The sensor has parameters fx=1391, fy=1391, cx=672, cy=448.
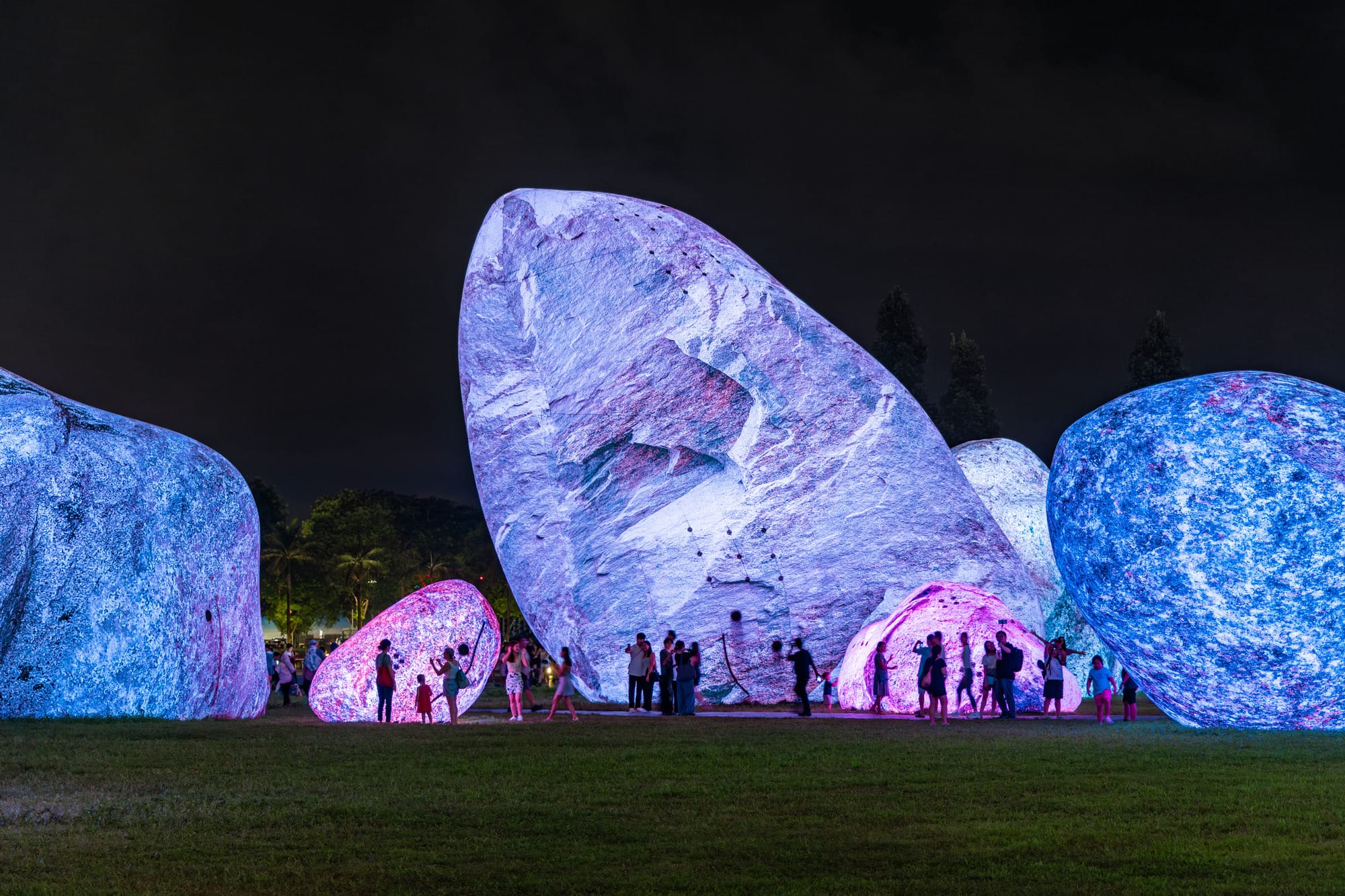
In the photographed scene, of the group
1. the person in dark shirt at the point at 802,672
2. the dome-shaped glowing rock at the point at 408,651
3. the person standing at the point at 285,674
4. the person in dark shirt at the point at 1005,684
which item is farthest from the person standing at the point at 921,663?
the person standing at the point at 285,674

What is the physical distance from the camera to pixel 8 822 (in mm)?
11742

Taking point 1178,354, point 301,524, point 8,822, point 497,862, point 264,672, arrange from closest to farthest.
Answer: point 497,862, point 8,822, point 264,672, point 1178,354, point 301,524

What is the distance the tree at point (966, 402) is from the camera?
7688 cm

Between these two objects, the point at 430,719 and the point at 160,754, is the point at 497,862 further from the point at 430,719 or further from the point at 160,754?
the point at 430,719

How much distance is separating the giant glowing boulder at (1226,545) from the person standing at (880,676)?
19.1ft

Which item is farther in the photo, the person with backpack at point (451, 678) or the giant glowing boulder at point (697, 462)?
the giant glowing boulder at point (697, 462)

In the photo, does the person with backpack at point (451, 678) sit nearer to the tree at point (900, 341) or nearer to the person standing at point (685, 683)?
the person standing at point (685, 683)

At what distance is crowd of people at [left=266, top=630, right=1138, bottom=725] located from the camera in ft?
79.8

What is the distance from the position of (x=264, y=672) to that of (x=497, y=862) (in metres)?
21.5

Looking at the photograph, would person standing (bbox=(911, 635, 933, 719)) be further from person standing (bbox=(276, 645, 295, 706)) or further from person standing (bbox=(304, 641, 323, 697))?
person standing (bbox=(304, 641, 323, 697))

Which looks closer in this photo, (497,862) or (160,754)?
(497,862)

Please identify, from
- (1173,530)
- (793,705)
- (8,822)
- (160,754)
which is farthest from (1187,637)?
(8,822)

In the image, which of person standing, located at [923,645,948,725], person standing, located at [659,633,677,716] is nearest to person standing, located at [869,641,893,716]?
person standing, located at [923,645,948,725]

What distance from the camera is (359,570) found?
3169 inches
